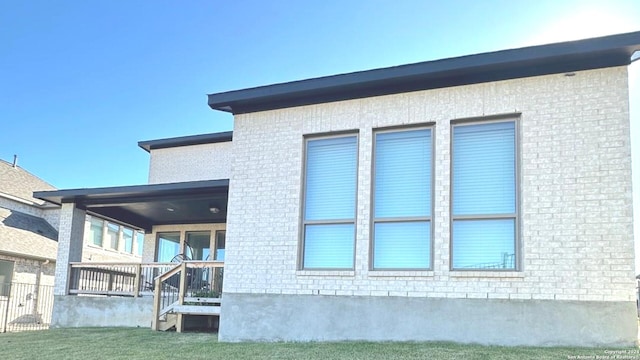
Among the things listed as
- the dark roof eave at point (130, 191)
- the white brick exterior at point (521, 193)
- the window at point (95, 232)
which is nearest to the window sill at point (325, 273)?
the white brick exterior at point (521, 193)

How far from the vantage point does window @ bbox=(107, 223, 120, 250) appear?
82.9ft

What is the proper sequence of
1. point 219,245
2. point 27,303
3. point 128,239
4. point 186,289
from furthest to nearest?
point 128,239 → point 27,303 → point 219,245 → point 186,289

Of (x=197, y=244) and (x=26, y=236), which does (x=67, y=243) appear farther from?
(x=26, y=236)

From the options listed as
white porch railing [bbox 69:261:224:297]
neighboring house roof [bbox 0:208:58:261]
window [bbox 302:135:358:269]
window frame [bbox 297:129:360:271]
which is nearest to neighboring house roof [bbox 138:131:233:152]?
white porch railing [bbox 69:261:224:297]

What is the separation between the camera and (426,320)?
8.62m

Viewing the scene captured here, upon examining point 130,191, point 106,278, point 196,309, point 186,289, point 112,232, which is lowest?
point 196,309

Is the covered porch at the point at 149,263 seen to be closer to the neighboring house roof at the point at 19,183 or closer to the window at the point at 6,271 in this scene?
the window at the point at 6,271

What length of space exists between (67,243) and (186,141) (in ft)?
15.7

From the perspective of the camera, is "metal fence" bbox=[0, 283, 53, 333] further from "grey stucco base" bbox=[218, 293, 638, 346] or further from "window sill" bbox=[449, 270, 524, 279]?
"window sill" bbox=[449, 270, 524, 279]

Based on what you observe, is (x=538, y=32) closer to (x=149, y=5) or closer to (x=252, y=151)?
(x=252, y=151)

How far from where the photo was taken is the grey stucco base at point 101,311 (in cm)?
1390

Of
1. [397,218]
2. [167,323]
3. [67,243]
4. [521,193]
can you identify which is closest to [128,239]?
[67,243]

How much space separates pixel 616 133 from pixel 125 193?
433 inches

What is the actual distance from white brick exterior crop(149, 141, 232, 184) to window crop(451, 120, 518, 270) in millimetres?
9797
